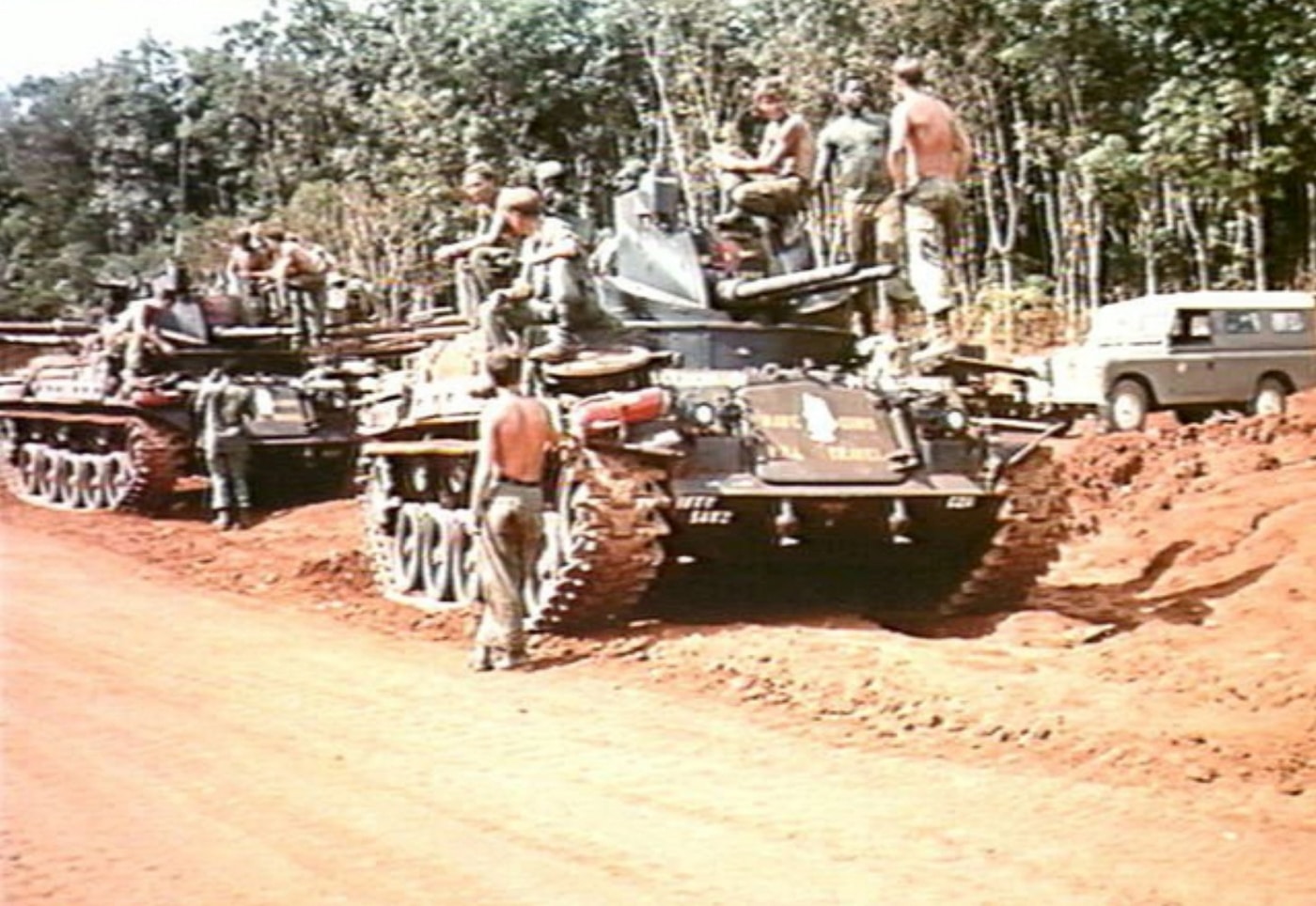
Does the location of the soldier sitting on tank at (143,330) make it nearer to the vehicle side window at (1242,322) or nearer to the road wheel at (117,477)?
the road wheel at (117,477)

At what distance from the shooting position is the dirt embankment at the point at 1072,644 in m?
7.06

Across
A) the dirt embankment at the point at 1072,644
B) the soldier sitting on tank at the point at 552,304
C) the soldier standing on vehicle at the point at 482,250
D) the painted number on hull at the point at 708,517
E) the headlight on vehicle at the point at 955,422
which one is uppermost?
the soldier standing on vehicle at the point at 482,250

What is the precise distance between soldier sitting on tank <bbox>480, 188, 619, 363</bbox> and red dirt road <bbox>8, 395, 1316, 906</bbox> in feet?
5.37

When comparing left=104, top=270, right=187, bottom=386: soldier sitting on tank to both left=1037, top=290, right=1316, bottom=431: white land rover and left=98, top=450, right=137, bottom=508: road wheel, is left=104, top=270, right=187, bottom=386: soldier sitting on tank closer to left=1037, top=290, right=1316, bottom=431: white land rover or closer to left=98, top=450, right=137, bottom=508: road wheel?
left=98, top=450, right=137, bottom=508: road wheel

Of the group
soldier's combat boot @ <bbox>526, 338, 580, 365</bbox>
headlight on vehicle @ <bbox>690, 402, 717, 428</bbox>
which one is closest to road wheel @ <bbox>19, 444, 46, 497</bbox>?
soldier's combat boot @ <bbox>526, 338, 580, 365</bbox>

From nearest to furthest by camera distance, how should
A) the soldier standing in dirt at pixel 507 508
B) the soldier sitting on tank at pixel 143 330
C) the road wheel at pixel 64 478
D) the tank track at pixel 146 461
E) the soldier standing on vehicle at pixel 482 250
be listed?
the soldier standing in dirt at pixel 507 508, the soldier standing on vehicle at pixel 482 250, the tank track at pixel 146 461, the soldier sitting on tank at pixel 143 330, the road wheel at pixel 64 478

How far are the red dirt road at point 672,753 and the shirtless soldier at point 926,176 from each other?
1.90 metres

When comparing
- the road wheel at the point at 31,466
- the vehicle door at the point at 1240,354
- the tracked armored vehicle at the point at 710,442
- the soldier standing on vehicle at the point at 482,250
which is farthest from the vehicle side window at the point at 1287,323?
the road wheel at the point at 31,466

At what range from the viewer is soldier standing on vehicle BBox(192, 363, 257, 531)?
1617cm

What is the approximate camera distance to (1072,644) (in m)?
9.30

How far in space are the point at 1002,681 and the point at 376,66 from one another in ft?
84.5

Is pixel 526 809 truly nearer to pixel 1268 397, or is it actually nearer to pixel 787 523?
pixel 787 523

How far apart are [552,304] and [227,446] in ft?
22.0

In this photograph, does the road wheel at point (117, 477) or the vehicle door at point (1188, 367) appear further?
the vehicle door at point (1188, 367)
